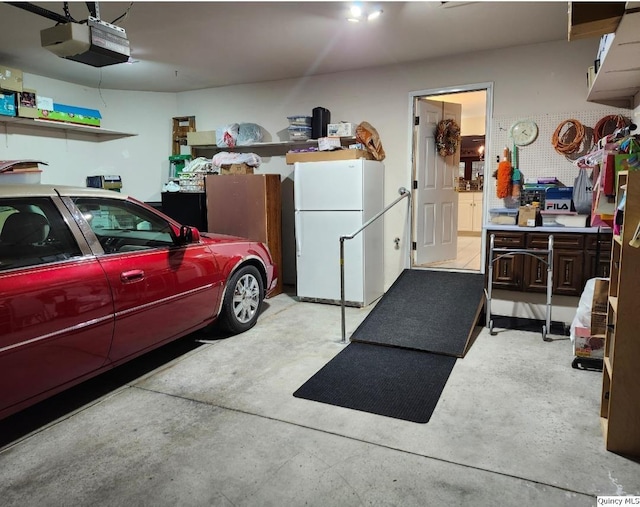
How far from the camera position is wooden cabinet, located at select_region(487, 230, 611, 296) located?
12.6 ft

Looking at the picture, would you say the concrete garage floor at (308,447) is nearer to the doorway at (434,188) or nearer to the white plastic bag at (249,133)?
the doorway at (434,188)

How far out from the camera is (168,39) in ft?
13.4

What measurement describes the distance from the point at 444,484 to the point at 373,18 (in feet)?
11.3

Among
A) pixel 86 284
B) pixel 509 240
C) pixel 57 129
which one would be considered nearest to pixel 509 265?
pixel 509 240

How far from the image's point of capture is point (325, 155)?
4957 mm

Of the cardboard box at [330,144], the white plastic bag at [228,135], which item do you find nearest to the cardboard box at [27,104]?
the white plastic bag at [228,135]

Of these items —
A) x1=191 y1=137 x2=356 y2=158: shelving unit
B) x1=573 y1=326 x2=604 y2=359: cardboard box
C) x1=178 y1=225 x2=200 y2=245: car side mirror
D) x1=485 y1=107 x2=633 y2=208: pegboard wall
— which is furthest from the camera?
x1=191 y1=137 x2=356 y2=158: shelving unit

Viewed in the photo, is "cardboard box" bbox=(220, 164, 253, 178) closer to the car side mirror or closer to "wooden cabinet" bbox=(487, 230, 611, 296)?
the car side mirror

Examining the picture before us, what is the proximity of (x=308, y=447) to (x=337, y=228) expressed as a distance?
294 cm

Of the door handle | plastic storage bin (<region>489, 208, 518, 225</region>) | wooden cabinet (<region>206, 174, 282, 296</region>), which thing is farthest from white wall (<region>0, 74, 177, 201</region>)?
plastic storage bin (<region>489, 208, 518, 225</region>)

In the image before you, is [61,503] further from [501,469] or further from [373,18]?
[373,18]

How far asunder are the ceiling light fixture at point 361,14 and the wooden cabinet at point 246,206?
215cm

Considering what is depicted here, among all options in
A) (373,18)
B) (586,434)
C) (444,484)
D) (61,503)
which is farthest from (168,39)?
(586,434)

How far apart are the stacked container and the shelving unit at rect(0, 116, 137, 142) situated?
246 cm
